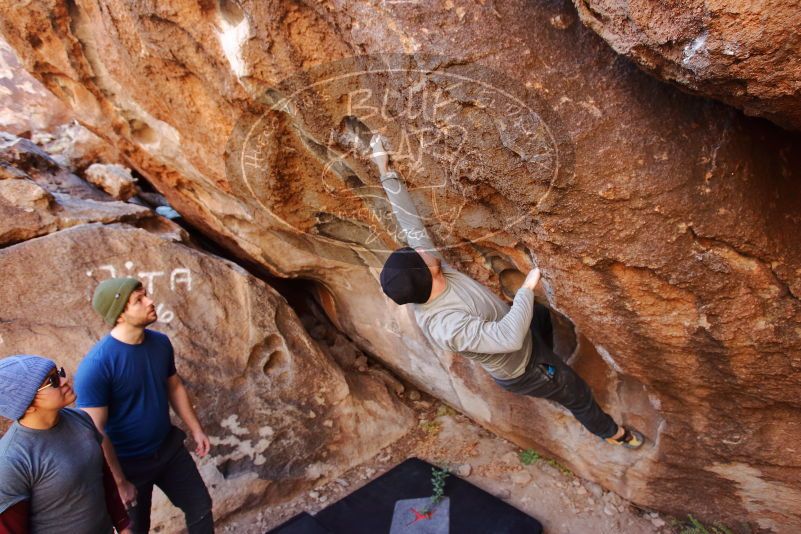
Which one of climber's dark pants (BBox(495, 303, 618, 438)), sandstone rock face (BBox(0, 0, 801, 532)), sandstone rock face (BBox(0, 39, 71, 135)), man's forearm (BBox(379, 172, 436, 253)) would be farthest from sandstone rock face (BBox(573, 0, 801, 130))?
sandstone rock face (BBox(0, 39, 71, 135))

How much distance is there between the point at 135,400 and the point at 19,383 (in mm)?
654

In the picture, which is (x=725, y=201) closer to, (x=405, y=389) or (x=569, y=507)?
(x=569, y=507)

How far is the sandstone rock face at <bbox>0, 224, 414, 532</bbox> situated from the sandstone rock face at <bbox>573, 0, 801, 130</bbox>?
2.77m

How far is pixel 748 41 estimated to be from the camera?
1.16 m

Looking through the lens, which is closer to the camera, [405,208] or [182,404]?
[405,208]

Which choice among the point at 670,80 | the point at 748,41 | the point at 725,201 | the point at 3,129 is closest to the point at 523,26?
the point at 670,80

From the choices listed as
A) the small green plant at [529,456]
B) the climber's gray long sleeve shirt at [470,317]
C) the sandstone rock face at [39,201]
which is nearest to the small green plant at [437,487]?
the small green plant at [529,456]

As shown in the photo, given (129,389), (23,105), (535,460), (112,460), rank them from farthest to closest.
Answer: (23,105) < (535,460) < (129,389) < (112,460)

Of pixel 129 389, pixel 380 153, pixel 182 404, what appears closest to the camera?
pixel 129 389

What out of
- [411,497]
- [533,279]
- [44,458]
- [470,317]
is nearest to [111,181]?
[44,458]

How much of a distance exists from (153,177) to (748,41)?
149 inches

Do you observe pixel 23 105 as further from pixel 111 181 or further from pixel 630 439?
pixel 630 439

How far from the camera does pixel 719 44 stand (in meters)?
1.20

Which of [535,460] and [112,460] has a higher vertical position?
[112,460]
